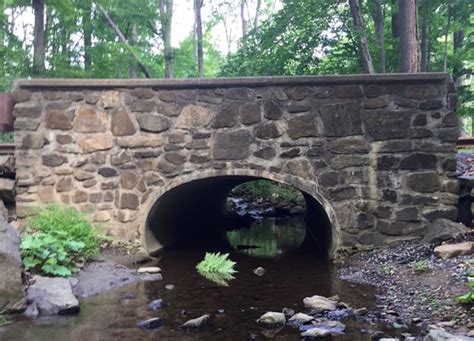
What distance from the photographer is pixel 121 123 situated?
7348 mm

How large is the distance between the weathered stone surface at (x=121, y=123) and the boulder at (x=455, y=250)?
4.34 metres

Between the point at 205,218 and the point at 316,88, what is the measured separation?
20.2 feet

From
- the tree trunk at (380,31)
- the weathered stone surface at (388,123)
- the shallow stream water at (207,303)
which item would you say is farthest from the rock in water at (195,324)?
the tree trunk at (380,31)

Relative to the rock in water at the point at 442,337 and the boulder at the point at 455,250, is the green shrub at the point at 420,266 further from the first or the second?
the rock in water at the point at 442,337

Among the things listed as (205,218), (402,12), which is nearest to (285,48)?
(402,12)

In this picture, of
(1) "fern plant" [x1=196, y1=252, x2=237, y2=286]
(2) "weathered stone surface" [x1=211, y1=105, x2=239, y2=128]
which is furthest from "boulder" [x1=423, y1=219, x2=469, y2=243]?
(2) "weathered stone surface" [x1=211, y1=105, x2=239, y2=128]

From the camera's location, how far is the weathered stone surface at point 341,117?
7168 mm

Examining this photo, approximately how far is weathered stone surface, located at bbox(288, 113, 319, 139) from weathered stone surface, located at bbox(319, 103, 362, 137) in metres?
0.15

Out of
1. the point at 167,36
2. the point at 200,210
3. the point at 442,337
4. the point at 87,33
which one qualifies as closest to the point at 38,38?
the point at 87,33

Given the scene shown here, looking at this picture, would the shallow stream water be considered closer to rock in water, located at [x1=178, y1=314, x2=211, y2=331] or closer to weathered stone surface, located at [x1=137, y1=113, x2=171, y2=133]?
rock in water, located at [x1=178, y1=314, x2=211, y2=331]

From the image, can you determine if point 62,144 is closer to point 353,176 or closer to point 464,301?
point 353,176

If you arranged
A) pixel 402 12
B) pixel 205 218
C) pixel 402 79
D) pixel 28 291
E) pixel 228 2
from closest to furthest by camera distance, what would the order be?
1. pixel 28 291
2. pixel 402 79
3. pixel 402 12
4. pixel 205 218
5. pixel 228 2

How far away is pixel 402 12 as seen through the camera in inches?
415

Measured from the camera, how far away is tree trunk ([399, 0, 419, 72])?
10445 millimetres
